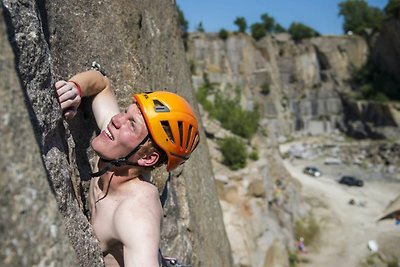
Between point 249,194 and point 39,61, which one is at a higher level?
point 39,61

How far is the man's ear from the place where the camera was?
224cm

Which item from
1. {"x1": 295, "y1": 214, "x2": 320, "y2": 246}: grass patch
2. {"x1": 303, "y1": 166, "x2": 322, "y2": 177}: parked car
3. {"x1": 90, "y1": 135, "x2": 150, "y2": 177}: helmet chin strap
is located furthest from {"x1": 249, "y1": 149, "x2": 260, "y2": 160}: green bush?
{"x1": 90, "y1": 135, "x2": 150, "y2": 177}: helmet chin strap

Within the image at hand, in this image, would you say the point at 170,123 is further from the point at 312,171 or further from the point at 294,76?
the point at 294,76

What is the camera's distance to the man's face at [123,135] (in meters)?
2.19

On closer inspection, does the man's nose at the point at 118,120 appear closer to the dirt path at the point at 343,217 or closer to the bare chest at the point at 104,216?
the bare chest at the point at 104,216

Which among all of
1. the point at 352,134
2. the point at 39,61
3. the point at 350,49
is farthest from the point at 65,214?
the point at 350,49

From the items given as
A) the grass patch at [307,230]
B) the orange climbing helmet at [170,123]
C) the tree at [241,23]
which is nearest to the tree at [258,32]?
the tree at [241,23]

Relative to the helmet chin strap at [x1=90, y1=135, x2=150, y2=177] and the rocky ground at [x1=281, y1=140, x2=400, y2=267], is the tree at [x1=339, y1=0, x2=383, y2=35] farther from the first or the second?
the helmet chin strap at [x1=90, y1=135, x2=150, y2=177]

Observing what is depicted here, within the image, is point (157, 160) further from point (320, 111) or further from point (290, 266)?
point (320, 111)

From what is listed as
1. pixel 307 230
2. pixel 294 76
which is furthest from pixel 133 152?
pixel 294 76

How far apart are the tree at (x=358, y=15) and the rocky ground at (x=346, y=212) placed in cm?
2269

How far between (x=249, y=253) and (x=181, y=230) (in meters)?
10.8

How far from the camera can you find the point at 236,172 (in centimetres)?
1678

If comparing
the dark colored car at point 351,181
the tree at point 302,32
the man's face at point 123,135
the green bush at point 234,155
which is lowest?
the dark colored car at point 351,181
